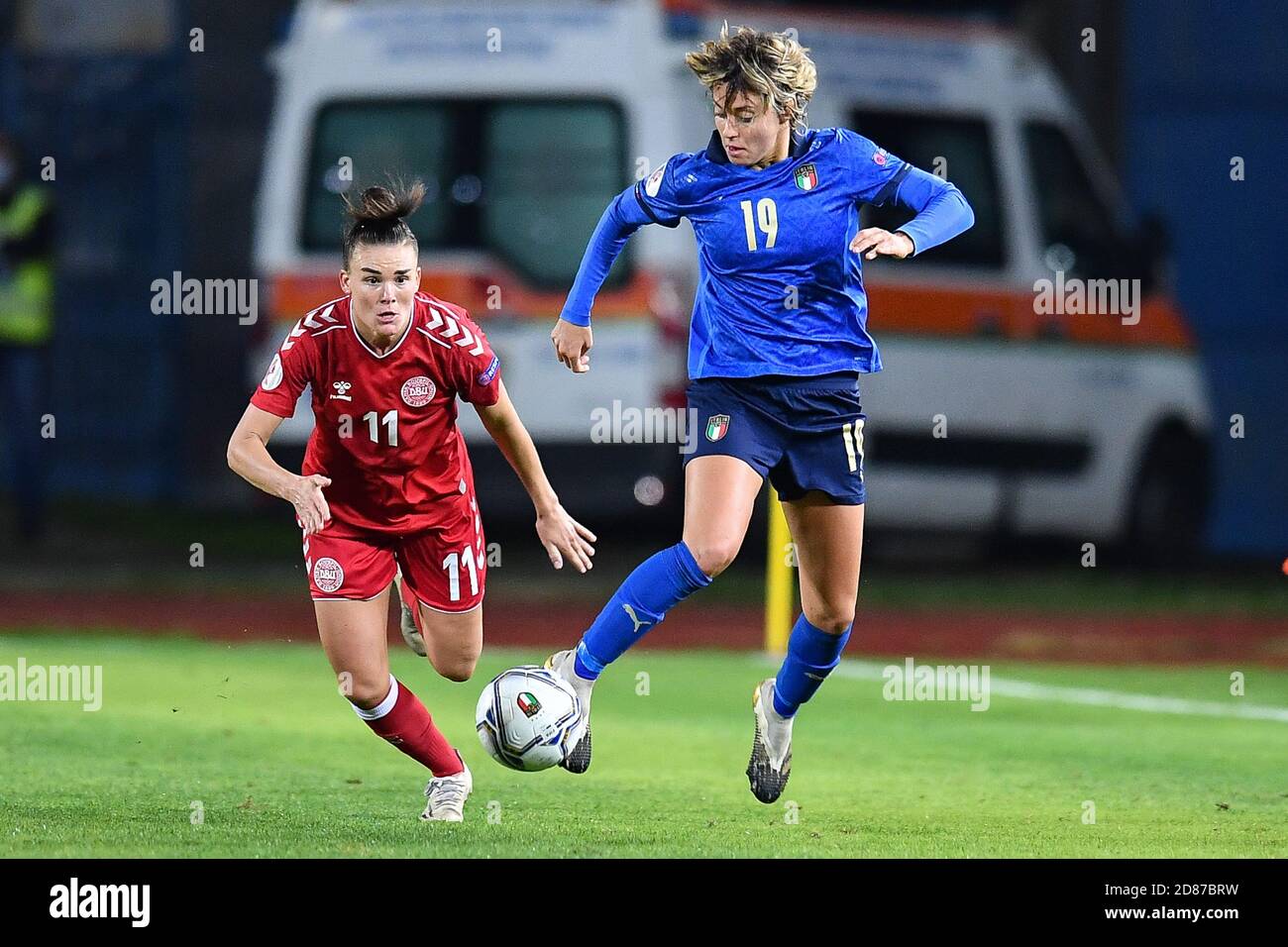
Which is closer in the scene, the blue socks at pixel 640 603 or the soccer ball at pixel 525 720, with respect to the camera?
the soccer ball at pixel 525 720

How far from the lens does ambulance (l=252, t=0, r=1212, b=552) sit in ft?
45.3

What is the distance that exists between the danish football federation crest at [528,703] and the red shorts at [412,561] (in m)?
0.51

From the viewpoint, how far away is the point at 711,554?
6.76m

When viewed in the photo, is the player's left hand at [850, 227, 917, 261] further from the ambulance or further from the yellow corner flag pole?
the ambulance

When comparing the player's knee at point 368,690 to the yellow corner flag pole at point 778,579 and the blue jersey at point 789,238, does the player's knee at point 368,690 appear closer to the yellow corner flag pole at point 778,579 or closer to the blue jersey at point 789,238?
the blue jersey at point 789,238

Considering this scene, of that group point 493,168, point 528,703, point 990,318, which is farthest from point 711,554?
point 990,318

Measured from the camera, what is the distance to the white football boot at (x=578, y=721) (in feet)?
22.0

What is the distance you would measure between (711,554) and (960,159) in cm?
826

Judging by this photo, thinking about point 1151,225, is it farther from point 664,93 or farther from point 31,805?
point 31,805

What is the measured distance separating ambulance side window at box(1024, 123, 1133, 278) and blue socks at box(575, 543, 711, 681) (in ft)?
27.4

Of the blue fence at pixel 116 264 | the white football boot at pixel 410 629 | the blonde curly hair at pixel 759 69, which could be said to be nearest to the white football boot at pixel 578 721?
the white football boot at pixel 410 629

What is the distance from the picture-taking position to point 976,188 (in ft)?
47.9

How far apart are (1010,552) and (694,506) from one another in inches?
429

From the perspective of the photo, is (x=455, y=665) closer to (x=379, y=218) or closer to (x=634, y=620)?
(x=634, y=620)
